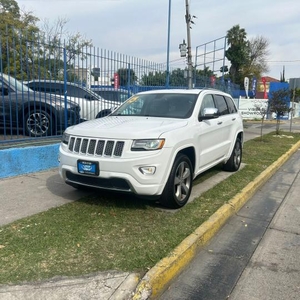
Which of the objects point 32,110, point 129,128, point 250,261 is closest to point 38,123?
point 32,110

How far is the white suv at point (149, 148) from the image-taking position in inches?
161

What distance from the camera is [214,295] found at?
2928 millimetres

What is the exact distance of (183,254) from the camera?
337cm

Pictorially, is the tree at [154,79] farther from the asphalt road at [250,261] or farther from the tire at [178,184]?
the asphalt road at [250,261]

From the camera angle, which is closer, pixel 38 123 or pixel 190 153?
pixel 190 153

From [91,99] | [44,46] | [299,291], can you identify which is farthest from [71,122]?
[299,291]

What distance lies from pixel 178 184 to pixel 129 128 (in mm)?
1098

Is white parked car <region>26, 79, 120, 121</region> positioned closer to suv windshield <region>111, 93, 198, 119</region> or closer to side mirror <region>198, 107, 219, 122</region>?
suv windshield <region>111, 93, 198, 119</region>

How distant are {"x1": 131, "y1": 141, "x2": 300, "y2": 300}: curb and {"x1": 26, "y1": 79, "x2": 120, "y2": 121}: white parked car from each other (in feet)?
13.8

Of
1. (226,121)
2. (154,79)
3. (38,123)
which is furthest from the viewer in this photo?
(154,79)

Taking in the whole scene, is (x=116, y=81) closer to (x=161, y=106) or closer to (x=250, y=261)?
(x=161, y=106)

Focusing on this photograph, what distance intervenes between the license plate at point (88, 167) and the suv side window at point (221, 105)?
128 inches

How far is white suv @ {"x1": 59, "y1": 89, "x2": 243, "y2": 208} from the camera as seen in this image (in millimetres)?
4098

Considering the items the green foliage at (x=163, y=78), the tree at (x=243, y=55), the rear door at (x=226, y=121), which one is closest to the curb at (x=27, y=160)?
the rear door at (x=226, y=121)
